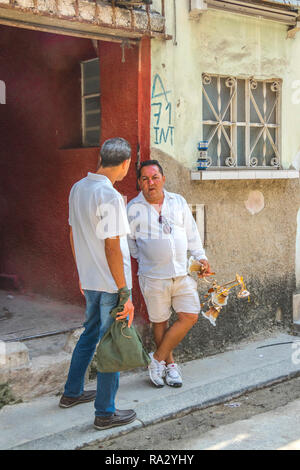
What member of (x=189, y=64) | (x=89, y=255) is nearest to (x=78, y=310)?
(x=89, y=255)

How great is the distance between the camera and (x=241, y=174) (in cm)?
612

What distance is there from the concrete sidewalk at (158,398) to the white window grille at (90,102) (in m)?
2.63

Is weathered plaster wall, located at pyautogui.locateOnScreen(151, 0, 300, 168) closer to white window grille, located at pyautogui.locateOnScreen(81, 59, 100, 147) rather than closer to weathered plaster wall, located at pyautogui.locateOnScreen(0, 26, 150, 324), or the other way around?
weathered plaster wall, located at pyautogui.locateOnScreen(0, 26, 150, 324)

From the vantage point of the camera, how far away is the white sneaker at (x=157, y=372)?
16.6ft

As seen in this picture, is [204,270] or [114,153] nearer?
[114,153]

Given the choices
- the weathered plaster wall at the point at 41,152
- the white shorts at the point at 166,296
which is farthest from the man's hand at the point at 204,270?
the weathered plaster wall at the point at 41,152

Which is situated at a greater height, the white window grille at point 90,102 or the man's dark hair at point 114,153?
the white window grille at point 90,102

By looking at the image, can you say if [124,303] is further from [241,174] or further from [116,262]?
[241,174]

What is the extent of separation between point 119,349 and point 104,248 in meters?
0.70

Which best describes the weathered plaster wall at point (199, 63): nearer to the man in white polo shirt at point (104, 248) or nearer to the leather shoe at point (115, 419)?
the man in white polo shirt at point (104, 248)

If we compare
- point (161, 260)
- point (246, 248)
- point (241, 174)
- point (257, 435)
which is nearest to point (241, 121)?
point (241, 174)

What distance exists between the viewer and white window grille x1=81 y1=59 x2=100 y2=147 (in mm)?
6301

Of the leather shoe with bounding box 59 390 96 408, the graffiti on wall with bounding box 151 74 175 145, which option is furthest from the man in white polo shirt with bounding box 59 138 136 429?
the graffiti on wall with bounding box 151 74 175 145

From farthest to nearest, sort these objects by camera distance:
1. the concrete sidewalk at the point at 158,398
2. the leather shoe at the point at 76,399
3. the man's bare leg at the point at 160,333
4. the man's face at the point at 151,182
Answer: the man's bare leg at the point at 160,333
the man's face at the point at 151,182
the leather shoe at the point at 76,399
the concrete sidewalk at the point at 158,398
